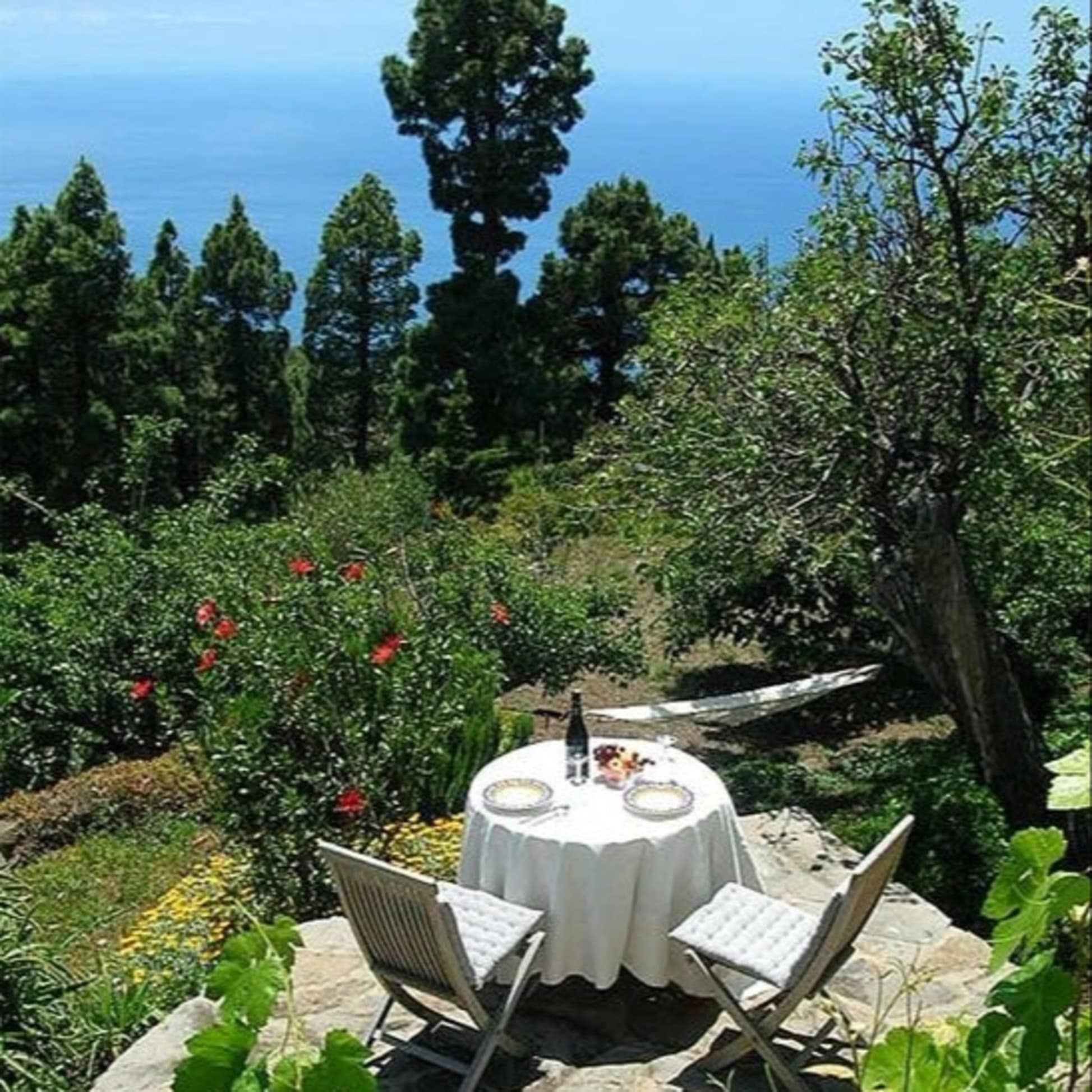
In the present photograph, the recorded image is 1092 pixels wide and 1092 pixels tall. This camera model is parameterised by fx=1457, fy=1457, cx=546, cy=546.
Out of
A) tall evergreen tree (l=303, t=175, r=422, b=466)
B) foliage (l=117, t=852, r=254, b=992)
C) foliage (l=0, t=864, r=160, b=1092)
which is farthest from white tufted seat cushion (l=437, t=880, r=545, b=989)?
tall evergreen tree (l=303, t=175, r=422, b=466)

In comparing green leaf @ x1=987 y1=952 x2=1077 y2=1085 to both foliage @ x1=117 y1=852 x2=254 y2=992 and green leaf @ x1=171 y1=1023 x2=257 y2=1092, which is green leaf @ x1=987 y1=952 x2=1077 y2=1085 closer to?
green leaf @ x1=171 y1=1023 x2=257 y2=1092

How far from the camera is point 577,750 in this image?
511cm

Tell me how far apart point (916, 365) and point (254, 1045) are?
208 inches

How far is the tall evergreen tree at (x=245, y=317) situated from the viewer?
2180cm

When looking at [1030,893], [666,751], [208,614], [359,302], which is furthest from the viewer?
[359,302]

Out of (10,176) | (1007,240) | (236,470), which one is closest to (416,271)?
(236,470)

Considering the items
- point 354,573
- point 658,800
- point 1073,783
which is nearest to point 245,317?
point 354,573

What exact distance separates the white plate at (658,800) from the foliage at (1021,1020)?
300 cm

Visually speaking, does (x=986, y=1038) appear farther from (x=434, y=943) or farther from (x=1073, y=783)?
(x=434, y=943)

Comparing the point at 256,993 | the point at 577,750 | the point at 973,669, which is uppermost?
the point at 256,993

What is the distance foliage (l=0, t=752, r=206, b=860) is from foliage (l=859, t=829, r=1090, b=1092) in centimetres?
639

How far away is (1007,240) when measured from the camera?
21.2 ft

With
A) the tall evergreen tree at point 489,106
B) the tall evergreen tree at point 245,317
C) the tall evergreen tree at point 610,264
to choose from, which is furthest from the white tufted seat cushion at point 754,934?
the tall evergreen tree at point 245,317

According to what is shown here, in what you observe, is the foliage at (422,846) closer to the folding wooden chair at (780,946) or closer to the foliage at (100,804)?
the foliage at (100,804)
